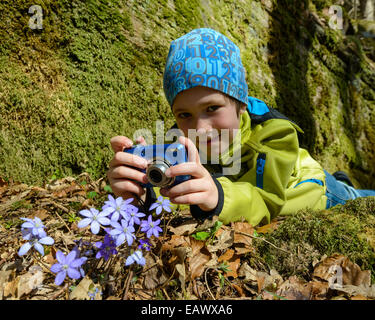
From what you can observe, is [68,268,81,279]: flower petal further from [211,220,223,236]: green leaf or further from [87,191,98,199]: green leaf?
[87,191,98,199]: green leaf

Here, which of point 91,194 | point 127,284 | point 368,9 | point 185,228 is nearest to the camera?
point 127,284

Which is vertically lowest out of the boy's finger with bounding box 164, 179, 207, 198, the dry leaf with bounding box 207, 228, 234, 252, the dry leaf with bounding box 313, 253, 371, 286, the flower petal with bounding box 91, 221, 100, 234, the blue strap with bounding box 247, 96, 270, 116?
the dry leaf with bounding box 313, 253, 371, 286

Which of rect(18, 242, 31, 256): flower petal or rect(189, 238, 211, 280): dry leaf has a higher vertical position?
rect(18, 242, 31, 256): flower petal

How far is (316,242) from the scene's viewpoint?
1.78 m

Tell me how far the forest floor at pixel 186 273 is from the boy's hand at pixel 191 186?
8.9 inches

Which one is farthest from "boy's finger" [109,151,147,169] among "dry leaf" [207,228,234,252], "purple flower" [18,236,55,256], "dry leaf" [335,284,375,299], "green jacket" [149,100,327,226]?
"dry leaf" [335,284,375,299]

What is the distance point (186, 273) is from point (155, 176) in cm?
62

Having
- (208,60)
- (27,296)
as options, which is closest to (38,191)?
(27,296)

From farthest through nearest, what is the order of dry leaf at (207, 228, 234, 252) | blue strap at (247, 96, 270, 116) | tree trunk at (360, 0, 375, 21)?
tree trunk at (360, 0, 375, 21) < blue strap at (247, 96, 270, 116) < dry leaf at (207, 228, 234, 252)

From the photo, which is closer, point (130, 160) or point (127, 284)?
point (127, 284)

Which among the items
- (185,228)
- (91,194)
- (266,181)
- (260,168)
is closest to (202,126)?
(260,168)

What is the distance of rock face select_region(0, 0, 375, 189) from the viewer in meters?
2.66

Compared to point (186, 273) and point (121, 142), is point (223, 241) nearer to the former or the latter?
point (186, 273)

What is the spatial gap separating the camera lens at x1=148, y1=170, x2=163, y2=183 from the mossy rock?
31.1 inches
